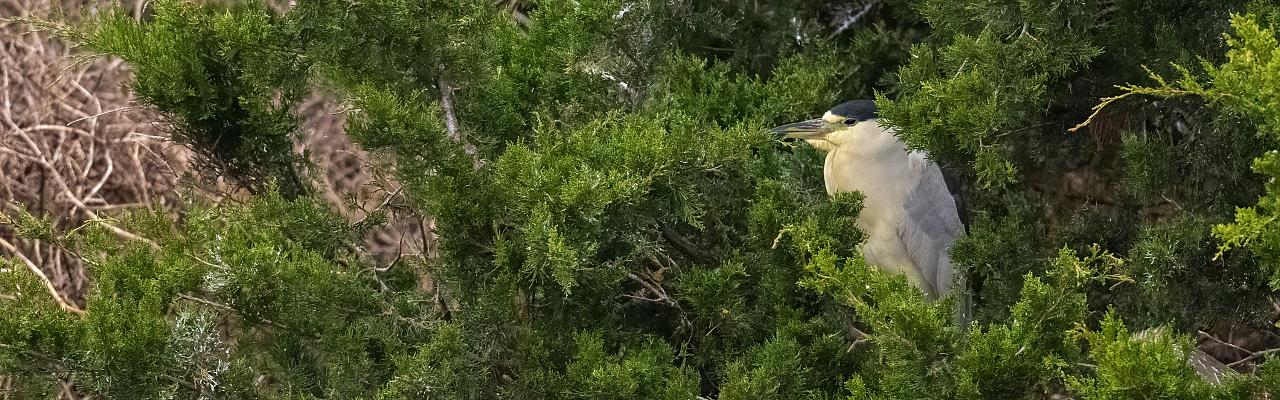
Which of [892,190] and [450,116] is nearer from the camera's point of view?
[450,116]

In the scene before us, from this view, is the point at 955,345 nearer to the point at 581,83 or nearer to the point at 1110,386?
the point at 1110,386

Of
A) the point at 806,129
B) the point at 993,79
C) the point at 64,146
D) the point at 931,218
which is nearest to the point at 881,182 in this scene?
the point at 931,218

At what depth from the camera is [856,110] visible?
116 inches

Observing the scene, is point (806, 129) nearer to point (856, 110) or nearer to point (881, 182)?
point (856, 110)

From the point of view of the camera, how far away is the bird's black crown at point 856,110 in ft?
9.62

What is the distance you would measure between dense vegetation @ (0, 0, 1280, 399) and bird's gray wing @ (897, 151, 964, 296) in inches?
15.8

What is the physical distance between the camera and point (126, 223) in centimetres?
246

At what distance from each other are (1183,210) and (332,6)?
165cm

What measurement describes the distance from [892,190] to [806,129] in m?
0.36

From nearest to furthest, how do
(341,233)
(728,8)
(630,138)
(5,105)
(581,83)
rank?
(630,138) → (341,233) → (581,83) → (728,8) → (5,105)

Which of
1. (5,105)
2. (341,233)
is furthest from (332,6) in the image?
(5,105)

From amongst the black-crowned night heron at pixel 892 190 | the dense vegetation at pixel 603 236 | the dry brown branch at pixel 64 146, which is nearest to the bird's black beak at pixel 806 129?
the black-crowned night heron at pixel 892 190

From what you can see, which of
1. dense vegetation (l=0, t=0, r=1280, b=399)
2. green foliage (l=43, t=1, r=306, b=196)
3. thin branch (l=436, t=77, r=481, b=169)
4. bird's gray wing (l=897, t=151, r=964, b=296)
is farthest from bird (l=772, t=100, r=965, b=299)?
green foliage (l=43, t=1, r=306, b=196)

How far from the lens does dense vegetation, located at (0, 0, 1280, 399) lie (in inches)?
76.3
